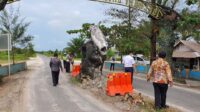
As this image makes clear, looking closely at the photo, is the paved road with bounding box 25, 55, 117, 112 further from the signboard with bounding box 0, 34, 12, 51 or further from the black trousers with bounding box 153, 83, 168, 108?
the signboard with bounding box 0, 34, 12, 51

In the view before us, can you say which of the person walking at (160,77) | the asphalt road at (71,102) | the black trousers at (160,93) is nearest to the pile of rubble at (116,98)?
the asphalt road at (71,102)

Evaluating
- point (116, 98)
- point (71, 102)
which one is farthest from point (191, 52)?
point (71, 102)

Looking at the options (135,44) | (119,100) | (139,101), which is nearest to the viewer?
(139,101)

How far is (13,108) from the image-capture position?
47.6ft

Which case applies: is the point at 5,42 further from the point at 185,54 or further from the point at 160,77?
the point at 185,54

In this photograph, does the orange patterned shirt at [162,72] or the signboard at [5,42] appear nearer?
the orange patterned shirt at [162,72]

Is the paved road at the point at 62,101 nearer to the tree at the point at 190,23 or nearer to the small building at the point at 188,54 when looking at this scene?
the tree at the point at 190,23

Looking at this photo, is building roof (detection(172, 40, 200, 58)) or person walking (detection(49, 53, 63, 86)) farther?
building roof (detection(172, 40, 200, 58))

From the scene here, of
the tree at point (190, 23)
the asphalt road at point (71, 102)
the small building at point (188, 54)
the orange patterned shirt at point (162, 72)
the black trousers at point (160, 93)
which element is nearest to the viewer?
the orange patterned shirt at point (162, 72)

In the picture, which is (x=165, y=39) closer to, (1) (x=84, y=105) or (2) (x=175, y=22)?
(2) (x=175, y=22)

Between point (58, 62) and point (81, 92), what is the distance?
3912 millimetres

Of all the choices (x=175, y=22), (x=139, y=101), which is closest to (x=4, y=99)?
(x=139, y=101)

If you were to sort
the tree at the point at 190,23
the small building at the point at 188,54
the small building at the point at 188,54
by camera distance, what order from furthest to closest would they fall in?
the small building at the point at 188,54 < the small building at the point at 188,54 < the tree at the point at 190,23

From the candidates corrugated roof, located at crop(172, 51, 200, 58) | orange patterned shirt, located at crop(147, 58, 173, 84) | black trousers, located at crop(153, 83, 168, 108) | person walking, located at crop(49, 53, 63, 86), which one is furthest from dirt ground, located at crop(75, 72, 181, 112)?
corrugated roof, located at crop(172, 51, 200, 58)
